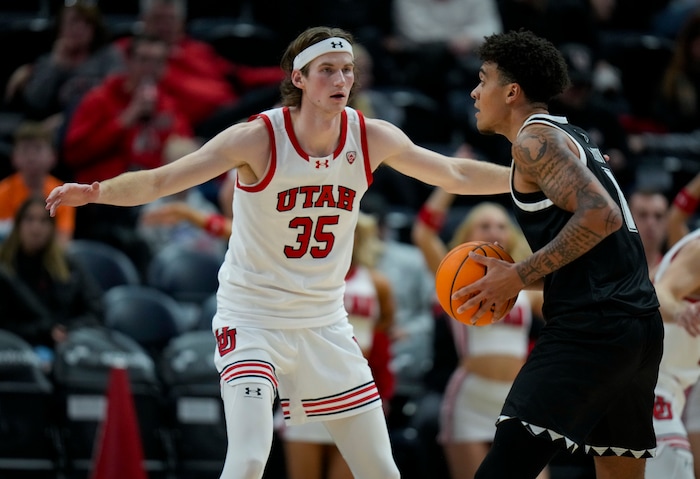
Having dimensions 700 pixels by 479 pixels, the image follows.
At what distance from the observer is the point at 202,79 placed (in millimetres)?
11211

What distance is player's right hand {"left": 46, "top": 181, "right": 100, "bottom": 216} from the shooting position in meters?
5.27

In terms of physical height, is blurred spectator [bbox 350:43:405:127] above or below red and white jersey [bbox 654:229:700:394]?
above

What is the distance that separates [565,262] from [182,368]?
4341 millimetres

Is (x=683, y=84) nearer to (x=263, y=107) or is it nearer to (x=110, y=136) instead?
(x=263, y=107)

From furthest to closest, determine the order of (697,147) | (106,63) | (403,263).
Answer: (697,147), (106,63), (403,263)

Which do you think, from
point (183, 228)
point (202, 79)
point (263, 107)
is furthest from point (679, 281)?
point (202, 79)

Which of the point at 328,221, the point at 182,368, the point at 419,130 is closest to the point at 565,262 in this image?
the point at 328,221

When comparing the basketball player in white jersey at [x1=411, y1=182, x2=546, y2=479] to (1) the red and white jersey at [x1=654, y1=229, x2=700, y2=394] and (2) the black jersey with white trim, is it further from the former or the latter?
(2) the black jersey with white trim

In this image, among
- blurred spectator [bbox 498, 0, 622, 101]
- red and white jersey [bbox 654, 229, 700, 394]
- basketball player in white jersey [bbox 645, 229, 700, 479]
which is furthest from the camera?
blurred spectator [bbox 498, 0, 622, 101]

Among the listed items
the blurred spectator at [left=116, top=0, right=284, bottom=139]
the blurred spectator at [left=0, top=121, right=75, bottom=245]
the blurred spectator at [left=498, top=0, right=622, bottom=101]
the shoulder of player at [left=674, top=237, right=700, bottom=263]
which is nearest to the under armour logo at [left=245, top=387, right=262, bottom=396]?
the shoulder of player at [left=674, top=237, right=700, bottom=263]

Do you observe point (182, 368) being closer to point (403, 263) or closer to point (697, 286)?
point (403, 263)

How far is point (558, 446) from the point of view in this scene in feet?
15.8

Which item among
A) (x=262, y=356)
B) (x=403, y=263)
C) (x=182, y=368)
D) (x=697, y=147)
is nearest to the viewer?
(x=262, y=356)

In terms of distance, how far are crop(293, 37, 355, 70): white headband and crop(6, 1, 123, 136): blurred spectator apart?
5395 millimetres
